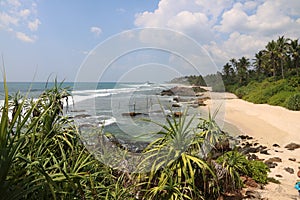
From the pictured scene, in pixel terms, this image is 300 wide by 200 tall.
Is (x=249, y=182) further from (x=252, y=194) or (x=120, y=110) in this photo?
(x=120, y=110)

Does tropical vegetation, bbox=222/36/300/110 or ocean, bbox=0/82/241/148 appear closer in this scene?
ocean, bbox=0/82/241/148

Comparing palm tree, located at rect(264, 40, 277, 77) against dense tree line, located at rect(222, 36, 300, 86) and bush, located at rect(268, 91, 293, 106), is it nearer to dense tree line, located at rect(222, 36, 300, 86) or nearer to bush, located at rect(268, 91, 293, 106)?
dense tree line, located at rect(222, 36, 300, 86)

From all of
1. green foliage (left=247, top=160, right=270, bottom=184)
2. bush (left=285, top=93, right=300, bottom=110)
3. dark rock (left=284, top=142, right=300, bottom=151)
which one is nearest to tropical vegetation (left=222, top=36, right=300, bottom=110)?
bush (left=285, top=93, right=300, bottom=110)

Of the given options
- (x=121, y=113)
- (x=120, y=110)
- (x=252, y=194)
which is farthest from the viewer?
(x=120, y=110)

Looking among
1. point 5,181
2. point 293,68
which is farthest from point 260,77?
point 5,181

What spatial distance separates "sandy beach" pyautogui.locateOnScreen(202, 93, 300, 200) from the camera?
4773 millimetres

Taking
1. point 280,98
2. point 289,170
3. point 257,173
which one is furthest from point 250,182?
point 280,98

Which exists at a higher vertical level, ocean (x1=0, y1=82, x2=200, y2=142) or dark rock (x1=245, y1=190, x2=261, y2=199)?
ocean (x1=0, y1=82, x2=200, y2=142)

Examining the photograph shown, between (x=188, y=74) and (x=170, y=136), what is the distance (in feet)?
6.34

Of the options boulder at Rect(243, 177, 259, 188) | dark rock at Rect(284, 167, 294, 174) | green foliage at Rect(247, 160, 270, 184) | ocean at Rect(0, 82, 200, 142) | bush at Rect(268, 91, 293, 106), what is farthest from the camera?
bush at Rect(268, 91, 293, 106)

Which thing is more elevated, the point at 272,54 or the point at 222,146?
the point at 272,54

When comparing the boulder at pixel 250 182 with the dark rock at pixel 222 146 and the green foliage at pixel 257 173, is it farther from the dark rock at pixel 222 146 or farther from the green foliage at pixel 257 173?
the dark rock at pixel 222 146

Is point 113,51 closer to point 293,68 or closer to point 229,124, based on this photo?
point 229,124

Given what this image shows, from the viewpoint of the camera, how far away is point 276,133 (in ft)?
40.9
